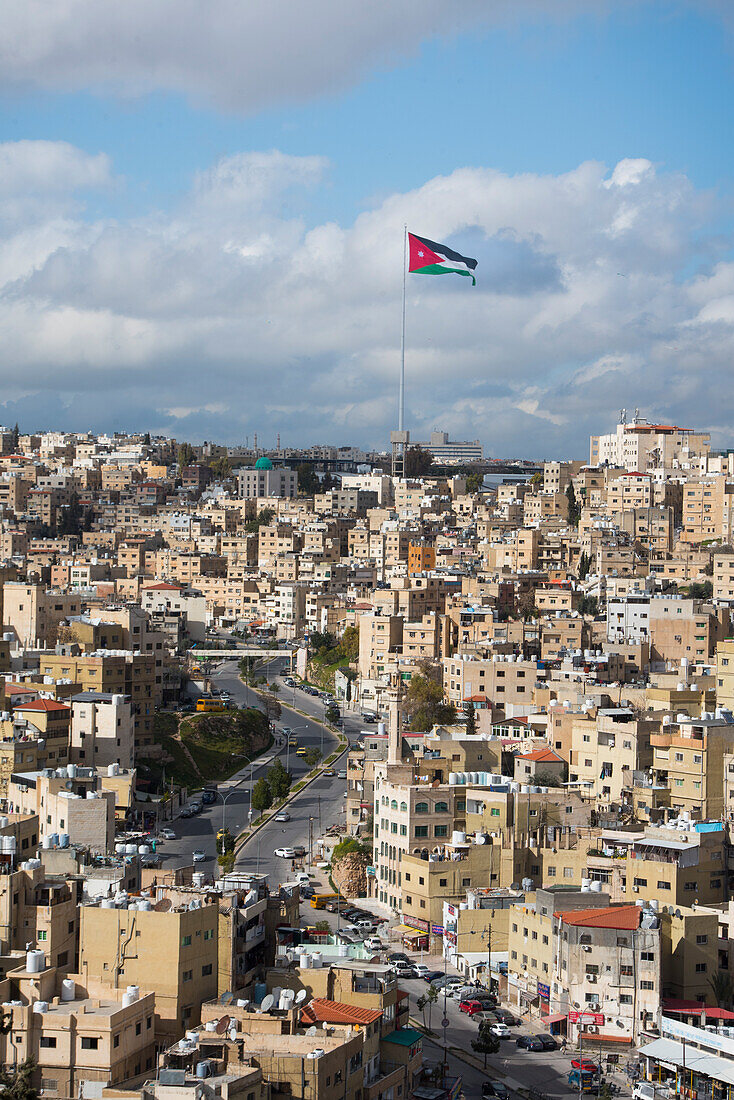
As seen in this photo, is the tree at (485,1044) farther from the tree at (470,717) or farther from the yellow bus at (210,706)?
the yellow bus at (210,706)

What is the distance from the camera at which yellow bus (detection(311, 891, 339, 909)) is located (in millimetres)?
31489

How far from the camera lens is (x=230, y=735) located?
4581 cm

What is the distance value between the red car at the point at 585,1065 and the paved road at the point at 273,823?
9.33 m

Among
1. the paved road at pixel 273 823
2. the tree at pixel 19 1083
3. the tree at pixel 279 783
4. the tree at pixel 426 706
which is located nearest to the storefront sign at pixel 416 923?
the paved road at pixel 273 823

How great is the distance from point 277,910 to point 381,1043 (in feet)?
13.2

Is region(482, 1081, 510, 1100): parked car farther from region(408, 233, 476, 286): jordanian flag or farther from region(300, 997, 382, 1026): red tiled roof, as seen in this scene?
region(408, 233, 476, 286): jordanian flag

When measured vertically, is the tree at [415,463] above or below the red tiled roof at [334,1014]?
above

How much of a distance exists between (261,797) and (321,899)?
7.51 meters

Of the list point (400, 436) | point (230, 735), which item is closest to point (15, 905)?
point (230, 735)

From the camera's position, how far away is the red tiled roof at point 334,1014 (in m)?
20.5

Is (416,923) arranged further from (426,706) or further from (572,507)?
(572,507)

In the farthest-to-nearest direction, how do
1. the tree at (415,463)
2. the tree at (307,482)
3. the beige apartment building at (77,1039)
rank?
the tree at (415,463)
the tree at (307,482)
the beige apartment building at (77,1039)

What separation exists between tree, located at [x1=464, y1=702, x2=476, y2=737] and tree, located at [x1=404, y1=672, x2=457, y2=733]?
308 mm

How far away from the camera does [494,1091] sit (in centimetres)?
2278
